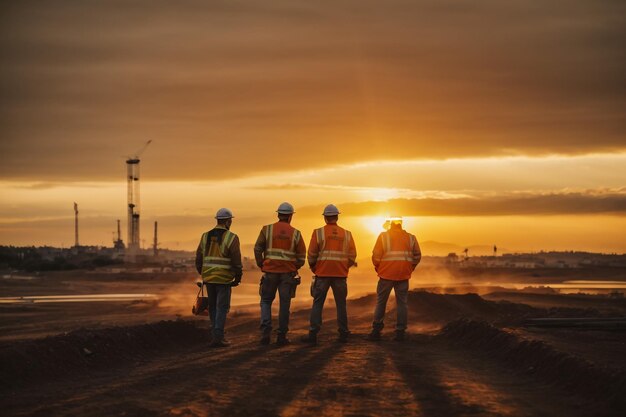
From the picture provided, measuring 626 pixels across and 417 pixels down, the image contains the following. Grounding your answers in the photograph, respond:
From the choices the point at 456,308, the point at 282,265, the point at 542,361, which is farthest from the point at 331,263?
the point at 456,308

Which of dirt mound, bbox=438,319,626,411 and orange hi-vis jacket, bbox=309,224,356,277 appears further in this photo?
orange hi-vis jacket, bbox=309,224,356,277

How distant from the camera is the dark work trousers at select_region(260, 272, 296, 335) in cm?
1648

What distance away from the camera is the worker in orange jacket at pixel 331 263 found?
16.9m

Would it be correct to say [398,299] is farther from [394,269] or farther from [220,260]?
[220,260]

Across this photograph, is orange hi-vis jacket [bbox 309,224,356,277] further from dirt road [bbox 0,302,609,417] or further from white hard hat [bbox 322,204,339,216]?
dirt road [bbox 0,302,609,417]

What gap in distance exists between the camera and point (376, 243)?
17828 mm

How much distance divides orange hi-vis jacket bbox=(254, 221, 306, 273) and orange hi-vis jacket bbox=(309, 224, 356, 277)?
0.42 metres

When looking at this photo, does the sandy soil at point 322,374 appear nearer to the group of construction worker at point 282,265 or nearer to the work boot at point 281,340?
the work boot at point 281,340

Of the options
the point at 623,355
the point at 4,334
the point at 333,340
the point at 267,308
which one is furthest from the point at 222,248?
the point at 4,334

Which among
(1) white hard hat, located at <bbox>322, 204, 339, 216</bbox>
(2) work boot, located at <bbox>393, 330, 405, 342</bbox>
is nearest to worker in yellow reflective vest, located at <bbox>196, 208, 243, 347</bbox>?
(1) white hard hat, located at <bbox>322, 204, 339, 216</bbox>

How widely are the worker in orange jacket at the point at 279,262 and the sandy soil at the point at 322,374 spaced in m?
0.63

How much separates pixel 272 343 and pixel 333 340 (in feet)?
4.10

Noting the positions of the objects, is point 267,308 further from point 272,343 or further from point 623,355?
point 623,355

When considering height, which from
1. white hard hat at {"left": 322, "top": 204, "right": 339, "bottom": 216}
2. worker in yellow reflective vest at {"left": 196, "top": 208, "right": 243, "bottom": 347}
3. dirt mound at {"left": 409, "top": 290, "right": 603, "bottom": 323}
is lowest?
dirt mound at {"left": 409, "top": 290, "right": 603, "bottom": 323}
